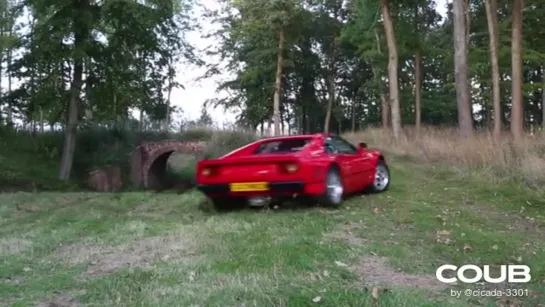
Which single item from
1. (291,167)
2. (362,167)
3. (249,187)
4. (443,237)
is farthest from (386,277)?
(362,167)

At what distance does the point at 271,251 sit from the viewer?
17.6 ft

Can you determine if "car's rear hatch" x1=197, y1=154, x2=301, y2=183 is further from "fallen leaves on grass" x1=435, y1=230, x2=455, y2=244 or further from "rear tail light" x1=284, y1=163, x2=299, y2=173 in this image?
"fallen leaves on grass" x1=435, y1=230, x2=455, y2=244

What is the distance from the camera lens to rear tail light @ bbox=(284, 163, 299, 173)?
26.6 ft

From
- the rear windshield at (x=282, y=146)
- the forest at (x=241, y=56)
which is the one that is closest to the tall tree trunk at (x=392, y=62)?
the forest at (x=241, y=56)

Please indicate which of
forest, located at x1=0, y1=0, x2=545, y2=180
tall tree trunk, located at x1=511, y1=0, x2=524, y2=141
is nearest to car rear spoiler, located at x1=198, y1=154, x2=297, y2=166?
forest, located at x1=0, y1=0, x2=545, y2=180

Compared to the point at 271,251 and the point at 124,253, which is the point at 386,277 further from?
the point at 124,253

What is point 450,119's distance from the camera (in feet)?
147

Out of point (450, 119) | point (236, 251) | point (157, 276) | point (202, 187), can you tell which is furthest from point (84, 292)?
point (450, 119)

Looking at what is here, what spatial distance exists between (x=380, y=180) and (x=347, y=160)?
1820 mm

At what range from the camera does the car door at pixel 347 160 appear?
9.19 m

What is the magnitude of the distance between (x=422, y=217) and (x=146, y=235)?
378cm

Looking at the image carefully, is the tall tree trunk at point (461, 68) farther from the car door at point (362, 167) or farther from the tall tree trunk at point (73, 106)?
the tall tree trunk at point (73, 106)

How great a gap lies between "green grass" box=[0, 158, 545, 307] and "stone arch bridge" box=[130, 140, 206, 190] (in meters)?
13.9

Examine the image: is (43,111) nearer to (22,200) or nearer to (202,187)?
(22,200)
